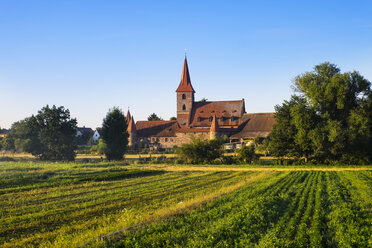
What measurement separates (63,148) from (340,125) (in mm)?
44608

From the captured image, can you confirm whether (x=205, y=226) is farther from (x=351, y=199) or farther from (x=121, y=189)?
(x=121, y=189)

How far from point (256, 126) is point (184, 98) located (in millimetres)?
22599

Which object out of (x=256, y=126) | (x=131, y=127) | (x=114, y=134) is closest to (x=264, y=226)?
(x=114, y=134)

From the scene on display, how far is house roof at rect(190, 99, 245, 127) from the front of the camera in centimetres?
7762

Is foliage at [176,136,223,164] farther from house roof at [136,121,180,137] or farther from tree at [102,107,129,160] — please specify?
house roof at [136,121,180,137]

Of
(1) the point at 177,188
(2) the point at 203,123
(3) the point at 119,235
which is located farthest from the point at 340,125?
(2) the point at 203,123

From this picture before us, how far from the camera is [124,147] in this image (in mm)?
53406

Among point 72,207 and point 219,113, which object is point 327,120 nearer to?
point 72,207

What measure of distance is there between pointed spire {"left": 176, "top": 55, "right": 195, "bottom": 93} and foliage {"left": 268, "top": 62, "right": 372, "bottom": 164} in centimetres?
4045

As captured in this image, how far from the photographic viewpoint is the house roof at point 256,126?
67875mm

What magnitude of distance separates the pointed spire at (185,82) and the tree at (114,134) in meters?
32.1

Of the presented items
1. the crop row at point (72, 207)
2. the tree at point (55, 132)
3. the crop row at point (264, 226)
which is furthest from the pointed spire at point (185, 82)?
the crop row at point (264, 226)

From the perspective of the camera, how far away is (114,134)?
52.2 metres

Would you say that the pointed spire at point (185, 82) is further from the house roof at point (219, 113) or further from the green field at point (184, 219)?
the green field at point (184, 219)
